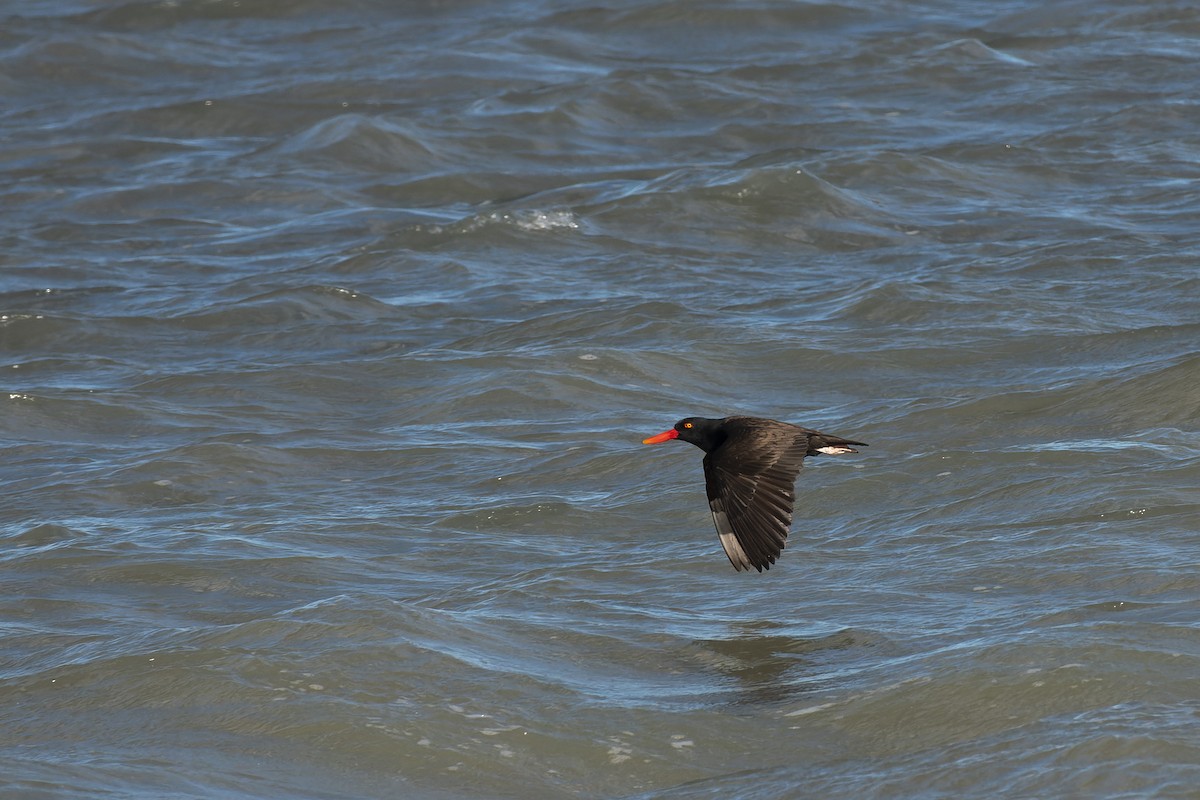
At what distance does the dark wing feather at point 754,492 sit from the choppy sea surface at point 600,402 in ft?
1.14

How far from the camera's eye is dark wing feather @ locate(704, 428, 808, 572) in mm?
7977

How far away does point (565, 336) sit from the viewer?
12.9 metres

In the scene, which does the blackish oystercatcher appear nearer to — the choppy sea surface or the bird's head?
the bird's head

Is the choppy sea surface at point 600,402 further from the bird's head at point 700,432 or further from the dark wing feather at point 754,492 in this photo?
the bird's head at point 700,432

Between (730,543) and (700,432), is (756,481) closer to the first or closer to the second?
(730,543)

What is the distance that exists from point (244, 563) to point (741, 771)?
11.4ft

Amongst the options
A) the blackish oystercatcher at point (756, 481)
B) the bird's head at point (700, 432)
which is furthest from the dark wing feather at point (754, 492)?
the bird's head at point (700, 432)

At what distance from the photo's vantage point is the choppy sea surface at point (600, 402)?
7.06 metres

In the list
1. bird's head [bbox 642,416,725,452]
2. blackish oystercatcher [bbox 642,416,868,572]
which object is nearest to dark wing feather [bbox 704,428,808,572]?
blackish oystercatcher [bbox 642,416,868,572]

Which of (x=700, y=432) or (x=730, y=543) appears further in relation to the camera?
(x=700, y=432)

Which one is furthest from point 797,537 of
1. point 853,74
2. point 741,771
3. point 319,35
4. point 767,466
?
point 319,35

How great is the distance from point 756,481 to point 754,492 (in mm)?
68

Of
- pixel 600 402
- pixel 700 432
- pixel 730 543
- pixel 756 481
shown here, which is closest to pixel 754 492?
pixel 756 481

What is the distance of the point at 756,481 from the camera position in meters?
8.25
